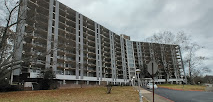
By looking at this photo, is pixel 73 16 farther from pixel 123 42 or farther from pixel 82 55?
pixel 123 42

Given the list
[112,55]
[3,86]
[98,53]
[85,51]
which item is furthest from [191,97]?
[112,55]

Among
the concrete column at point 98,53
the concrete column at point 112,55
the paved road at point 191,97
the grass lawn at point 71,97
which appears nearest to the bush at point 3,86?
the grass lawn at point 71,97

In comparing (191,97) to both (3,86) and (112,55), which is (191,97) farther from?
(112,55)

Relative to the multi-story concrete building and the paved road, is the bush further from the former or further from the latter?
the paved road

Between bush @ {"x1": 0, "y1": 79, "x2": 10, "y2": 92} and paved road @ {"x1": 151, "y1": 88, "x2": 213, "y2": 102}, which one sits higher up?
paved road @ {"x1": 151, "y1": 88, "x2": 213, "y2": 102}

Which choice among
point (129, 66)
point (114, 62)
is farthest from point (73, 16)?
point (129, 66)

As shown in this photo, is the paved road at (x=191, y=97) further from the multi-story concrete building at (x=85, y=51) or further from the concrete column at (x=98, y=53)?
the concrete column at (x=98, y=53)

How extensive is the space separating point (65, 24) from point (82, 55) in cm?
1342

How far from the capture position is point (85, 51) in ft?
186

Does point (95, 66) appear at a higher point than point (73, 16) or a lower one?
lower

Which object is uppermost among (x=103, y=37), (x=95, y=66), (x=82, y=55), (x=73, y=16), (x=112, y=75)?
(x=73, y=16)

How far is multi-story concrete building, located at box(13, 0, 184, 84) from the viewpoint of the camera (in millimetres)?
38713

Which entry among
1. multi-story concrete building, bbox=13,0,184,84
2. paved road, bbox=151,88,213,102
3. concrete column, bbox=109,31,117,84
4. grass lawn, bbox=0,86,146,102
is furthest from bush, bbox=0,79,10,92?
concrete column, bbox=109,31,117,84

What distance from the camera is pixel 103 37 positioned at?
2756 inches
